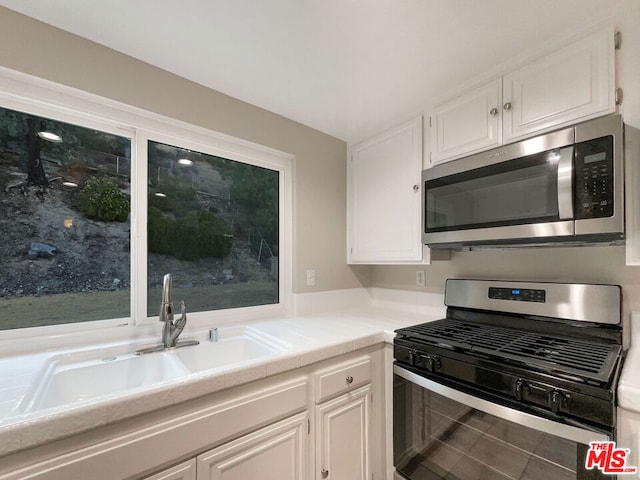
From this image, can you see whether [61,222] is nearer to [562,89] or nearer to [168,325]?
[168,325]

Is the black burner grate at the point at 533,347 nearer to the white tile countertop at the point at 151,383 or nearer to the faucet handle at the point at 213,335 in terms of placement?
the white tile countertop at the point at 151,383

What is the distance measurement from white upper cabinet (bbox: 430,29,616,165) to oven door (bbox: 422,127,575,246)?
0.10 meters

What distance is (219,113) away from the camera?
65.8 inches

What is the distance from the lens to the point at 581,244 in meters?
1.31

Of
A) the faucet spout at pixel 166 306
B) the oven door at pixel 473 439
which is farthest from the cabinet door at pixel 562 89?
the faucet spout at pixel 166 306

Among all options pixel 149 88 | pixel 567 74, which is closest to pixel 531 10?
pixel 567 74

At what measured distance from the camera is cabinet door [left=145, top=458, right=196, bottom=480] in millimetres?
887

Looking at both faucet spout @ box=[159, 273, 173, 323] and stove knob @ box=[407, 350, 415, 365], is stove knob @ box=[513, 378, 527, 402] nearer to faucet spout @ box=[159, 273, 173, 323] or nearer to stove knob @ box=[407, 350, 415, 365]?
stove knob @ box=[407, 350, 415, 365]

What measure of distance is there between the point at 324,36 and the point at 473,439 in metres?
1.80

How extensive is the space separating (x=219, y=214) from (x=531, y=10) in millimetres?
1777

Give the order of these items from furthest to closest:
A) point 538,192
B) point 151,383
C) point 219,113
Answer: point 219,113, point 538,192, point 151,383

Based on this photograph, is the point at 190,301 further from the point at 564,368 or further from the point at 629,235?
the point at 629,235

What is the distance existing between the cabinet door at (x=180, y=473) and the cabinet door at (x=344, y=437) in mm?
536

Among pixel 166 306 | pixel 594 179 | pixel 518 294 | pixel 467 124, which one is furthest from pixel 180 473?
pixel 467 124
